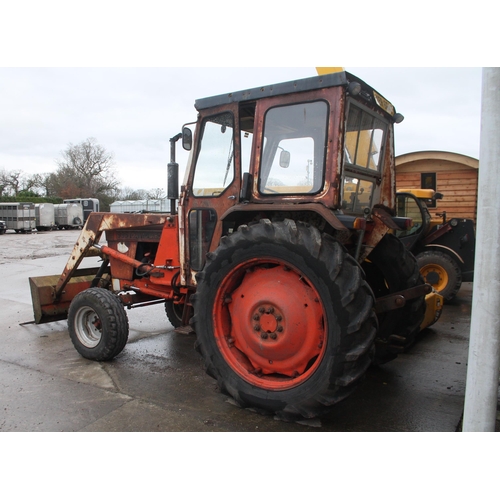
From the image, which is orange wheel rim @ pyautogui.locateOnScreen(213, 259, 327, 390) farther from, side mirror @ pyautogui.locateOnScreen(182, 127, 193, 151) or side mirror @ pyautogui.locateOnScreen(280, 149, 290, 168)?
side mirror @ pyautogui.locateOnScreen(182, 127, 193, 151)

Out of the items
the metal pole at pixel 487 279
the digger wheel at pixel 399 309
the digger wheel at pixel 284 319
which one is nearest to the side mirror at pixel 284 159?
the digger wheel at pixel 284 319

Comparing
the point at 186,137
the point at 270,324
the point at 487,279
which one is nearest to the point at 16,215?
the point at 186,137

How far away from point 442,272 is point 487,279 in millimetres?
6756

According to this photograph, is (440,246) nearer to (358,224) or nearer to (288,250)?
(358,224)

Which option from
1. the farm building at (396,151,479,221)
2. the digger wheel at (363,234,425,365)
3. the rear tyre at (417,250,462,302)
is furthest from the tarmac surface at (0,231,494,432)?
the farm building at (396,151,479,221)

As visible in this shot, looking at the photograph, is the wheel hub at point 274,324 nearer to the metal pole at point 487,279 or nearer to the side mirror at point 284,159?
the side mirror at point 284,159

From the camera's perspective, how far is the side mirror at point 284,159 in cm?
379

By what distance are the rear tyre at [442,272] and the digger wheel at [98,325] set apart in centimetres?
580

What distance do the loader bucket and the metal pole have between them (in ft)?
17.0

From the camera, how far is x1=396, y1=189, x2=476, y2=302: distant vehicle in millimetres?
8430

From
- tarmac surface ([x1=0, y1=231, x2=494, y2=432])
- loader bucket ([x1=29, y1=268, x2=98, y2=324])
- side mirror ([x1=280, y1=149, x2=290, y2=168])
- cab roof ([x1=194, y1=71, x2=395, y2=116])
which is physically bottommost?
tarmac surface ([x1=0, y1=231, x2=494, y2=432])

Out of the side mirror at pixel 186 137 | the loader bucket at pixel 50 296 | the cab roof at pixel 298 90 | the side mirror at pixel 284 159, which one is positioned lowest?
the loader bucket at pixel 50 296

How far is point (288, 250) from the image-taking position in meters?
3.24

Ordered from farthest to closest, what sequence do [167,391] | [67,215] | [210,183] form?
1. [67,215]
2. [210,183]
3. [167,391]
